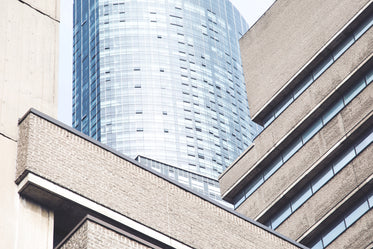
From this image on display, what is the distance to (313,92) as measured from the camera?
44000mm

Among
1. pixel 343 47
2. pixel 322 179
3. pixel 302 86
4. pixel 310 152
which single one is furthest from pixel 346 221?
pixel 343 47

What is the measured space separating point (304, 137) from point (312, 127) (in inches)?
33.5

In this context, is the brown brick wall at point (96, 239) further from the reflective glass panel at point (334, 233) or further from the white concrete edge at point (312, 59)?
the white concrete edge at point (312, 59)

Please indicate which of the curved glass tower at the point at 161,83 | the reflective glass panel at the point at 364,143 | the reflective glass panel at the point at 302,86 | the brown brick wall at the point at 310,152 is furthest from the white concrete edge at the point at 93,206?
the curved glass tower at the point at 161,83

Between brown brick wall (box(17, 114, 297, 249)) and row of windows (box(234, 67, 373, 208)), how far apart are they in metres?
21.2

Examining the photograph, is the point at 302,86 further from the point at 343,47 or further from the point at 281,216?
the point at 281,216

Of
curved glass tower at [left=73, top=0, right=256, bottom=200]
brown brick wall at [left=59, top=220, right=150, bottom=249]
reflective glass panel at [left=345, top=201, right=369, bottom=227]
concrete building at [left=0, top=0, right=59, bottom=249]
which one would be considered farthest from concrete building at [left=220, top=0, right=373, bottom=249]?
curved glass tower at [left=73, top=0, right=256, bottom=200]

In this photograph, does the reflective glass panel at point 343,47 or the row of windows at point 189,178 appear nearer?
the reflective glass panel at point 343,47

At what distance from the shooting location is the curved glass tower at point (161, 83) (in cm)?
15675

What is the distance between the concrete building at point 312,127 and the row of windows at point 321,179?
Answer: 64 mm

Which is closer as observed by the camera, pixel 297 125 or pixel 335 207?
pixel 335 207

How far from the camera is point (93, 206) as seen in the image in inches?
726

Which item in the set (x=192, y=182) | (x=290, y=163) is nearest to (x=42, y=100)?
(x=290, y=163)

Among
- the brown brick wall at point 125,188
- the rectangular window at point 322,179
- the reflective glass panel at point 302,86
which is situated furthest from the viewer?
the reflective glass panel at point 302,86
